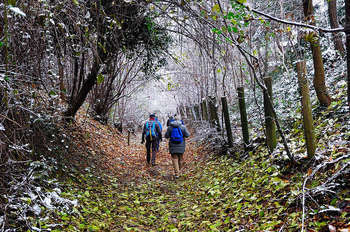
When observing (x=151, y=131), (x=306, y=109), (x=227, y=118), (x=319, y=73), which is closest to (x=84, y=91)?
(x=151, y=131)

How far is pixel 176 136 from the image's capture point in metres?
7.73

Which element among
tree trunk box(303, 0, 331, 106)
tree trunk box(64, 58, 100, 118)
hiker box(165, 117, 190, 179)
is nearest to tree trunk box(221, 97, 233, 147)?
hiker box(165, 117, 190, 179)

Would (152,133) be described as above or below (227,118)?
below

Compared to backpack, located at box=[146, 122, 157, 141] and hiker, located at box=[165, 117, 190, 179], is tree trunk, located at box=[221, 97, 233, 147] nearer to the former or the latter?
hiker, located at box=[165, 117, 190, 179]

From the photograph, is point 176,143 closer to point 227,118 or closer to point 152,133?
point 152,133

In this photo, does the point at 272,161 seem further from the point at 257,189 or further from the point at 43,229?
the point at 43,229

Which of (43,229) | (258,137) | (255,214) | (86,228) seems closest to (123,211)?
(86,228)

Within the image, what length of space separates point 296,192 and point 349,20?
2148 millimetres

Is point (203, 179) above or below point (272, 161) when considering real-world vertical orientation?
below

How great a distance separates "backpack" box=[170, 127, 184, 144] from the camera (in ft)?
25.3

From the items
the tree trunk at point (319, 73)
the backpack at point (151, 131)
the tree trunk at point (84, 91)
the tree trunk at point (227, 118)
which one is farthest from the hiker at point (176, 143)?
the tree trunk at point (319, 73)

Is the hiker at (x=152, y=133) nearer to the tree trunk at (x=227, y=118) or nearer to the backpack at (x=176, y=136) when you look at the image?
the backpack at (x=176, y=136)

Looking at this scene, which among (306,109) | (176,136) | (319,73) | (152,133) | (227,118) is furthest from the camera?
(152,133)

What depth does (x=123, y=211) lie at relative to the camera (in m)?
4.68
